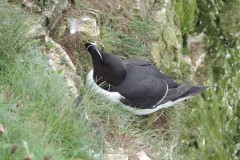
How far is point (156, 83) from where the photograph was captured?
550 cm

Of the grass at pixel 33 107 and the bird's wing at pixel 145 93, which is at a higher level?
the grass at pixel 33 107

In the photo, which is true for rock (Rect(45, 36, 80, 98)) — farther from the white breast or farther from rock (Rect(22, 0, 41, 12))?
rock (Rect(22, 0, 41, 12))

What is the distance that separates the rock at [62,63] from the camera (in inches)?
191

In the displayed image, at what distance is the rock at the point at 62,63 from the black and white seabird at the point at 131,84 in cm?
17

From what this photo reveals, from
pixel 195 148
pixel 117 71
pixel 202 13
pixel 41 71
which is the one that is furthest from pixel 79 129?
pixel 202 13

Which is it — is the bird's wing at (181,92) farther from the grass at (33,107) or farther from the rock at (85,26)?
the grass at (33,107)

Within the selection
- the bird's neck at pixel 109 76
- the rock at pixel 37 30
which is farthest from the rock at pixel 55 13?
the bird's neck at pixel 109 76

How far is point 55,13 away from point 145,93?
1042mm

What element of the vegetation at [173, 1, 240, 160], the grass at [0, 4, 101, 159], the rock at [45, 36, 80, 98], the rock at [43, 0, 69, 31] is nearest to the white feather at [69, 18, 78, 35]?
the rock at [43, 0, 69, 31]

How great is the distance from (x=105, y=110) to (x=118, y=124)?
0.15 metres

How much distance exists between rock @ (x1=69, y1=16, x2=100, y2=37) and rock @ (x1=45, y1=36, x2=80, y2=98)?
1.55ft

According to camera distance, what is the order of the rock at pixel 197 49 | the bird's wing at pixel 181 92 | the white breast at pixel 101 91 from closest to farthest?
the white breast at pixel 101 91 → the bird's wing at pixel 181 92 → the rock at pixel 197 49

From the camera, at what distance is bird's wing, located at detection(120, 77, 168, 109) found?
526 centimetres

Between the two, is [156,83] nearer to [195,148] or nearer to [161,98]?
[161,98]
